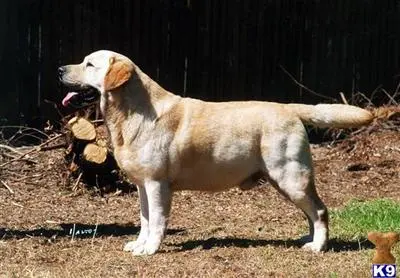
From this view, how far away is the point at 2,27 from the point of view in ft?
40.7

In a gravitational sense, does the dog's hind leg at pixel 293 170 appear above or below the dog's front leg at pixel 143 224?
above

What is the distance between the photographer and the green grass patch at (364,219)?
8.44m

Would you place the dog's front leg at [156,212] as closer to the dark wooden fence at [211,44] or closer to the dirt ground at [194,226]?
the dirt ground at [194,226]

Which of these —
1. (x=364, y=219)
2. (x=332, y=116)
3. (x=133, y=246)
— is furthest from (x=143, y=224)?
(x=364, y=219)

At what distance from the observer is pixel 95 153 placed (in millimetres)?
10289

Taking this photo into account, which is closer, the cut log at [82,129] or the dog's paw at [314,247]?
the dog's paw at [314,247]

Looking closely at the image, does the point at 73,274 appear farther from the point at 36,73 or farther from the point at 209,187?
the point at 36,73

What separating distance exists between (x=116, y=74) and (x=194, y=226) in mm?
1961

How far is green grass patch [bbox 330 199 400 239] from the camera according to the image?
27.7 feet

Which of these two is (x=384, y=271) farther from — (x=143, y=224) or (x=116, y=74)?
(x=116, y=74)

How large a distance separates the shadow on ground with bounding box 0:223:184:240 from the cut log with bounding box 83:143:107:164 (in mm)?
1367

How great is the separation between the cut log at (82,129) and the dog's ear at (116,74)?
2.61 metres

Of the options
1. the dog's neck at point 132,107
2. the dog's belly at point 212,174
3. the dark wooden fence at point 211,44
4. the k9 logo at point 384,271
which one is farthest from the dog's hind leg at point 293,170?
the dark wooden fence at point 211,44

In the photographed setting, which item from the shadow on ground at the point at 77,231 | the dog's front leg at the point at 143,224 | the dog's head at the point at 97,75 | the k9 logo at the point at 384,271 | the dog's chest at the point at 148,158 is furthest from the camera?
the shadow on ground at the point at 77,231
